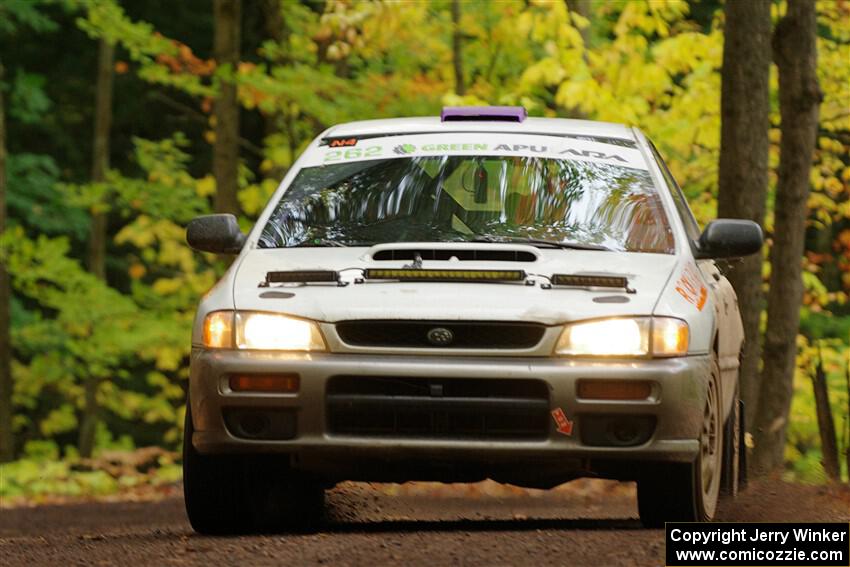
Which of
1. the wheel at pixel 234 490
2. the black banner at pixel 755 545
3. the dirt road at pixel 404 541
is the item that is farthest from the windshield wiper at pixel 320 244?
the black banner at pixel 755 545

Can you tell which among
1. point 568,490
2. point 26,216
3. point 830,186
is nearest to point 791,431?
point 830,186

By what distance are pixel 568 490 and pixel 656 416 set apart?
9144mm

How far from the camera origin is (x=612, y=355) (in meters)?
6.75

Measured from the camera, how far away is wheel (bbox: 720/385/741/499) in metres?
8.44

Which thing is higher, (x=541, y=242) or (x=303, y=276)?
(x=541, y=242)

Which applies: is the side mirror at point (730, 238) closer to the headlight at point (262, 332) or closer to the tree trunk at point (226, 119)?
the headlight at point (262, 332)

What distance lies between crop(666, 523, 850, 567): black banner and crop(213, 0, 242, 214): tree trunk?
14040 millimetres

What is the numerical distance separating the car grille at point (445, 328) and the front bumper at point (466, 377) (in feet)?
0.21

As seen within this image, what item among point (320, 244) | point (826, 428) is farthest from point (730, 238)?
point (826, 428)

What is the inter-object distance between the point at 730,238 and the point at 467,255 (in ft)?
4.10

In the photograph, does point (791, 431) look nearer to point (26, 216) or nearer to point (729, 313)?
point (26, 216)

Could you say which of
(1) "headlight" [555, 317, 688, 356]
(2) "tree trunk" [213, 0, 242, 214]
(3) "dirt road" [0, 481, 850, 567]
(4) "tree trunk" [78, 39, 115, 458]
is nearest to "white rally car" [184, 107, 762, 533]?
(1) "headlight" [555, 317, 688, 356]

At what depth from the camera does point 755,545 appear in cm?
648

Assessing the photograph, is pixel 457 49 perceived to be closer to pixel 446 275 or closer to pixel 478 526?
pixel 478 526
